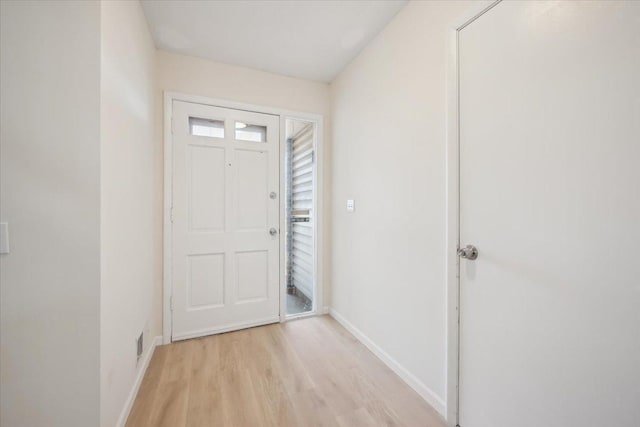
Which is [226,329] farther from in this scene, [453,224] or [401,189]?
[453,224]

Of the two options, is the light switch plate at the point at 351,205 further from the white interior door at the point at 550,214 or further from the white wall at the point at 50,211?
the white wall at the point at 50,211

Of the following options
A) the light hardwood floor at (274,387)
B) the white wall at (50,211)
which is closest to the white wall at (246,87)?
the light hardwood floor at (274,387)

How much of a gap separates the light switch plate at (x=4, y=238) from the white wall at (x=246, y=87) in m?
1.42

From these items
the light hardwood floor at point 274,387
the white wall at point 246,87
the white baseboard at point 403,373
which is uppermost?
the white wall at point 246,87

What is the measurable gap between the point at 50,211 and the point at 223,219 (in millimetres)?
1370

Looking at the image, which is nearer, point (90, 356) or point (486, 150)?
point (90, 356)

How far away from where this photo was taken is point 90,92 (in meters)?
1.05

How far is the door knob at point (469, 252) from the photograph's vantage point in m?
1.27

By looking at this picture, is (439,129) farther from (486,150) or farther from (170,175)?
(170,175)

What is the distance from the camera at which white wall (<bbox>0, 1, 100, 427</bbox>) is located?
38.8 inches

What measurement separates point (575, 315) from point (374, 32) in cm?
212

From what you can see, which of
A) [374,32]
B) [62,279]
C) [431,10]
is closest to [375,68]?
[374,32]

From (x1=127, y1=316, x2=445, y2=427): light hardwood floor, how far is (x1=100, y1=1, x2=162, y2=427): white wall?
0.24 m

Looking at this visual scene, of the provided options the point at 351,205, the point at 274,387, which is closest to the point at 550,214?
the point at 351,205
